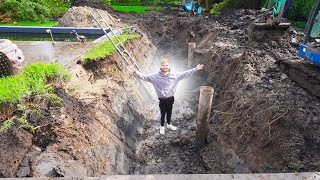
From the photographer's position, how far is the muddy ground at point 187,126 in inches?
156

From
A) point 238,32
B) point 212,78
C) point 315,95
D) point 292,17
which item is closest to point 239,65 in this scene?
point 212,78

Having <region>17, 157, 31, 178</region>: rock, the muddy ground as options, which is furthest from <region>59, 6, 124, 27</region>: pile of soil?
<region>17, 157, 31, 178</region>: rock

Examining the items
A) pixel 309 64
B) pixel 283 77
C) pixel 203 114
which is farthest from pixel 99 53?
pixel 309 64

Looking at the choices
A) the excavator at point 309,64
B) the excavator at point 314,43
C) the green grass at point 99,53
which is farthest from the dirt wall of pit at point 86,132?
the excavator at point 314,43

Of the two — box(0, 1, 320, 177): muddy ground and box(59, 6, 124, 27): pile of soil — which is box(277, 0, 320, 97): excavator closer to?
box(0, 1, 320, 177): muddy ground

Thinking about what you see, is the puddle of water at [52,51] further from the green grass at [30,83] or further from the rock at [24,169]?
the rock at [24,169]

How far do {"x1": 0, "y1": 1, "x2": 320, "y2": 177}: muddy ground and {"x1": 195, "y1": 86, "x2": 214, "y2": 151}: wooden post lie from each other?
21cm

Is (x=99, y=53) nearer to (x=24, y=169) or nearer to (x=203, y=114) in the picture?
(x=203, y=114)

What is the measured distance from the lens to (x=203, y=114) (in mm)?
5633

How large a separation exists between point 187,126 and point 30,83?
468 centimetres

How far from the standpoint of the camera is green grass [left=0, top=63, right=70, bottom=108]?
4285 millimetres

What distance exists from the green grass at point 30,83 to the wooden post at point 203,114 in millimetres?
3329

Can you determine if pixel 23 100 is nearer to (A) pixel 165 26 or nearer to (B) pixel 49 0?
(A) pixel 165 26

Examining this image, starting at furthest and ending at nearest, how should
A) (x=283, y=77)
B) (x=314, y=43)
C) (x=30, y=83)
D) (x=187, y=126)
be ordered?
(x=187, y=126) < (x=314, y=43) < (x=283, y=77) < (x=30, y=83)
